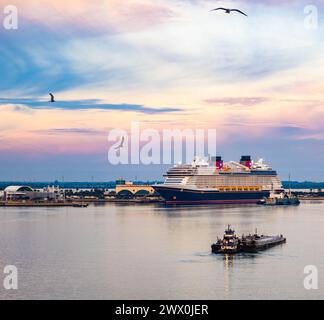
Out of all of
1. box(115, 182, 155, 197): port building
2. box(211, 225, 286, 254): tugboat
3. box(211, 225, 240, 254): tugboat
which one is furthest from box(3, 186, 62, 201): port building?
box(211, 225, 240, 254): tugboat

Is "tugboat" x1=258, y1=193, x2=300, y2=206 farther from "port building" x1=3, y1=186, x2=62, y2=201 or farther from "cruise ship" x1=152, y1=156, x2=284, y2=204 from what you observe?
"port building" x1=3, y1=186, x2=62, y2=201

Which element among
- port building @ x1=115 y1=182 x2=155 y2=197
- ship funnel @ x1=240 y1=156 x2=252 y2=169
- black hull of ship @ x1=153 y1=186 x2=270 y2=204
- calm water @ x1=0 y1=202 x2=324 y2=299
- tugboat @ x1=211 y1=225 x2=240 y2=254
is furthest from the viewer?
port building @ x1=115 y1=182 x2=155 y2=197

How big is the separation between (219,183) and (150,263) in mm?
57877

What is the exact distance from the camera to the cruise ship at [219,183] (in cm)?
8056

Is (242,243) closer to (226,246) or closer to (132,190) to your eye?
(226,246)

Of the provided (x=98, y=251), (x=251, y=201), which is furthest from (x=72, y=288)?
(x=251, y=201)

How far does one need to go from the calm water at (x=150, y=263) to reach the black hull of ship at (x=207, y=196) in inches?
1292

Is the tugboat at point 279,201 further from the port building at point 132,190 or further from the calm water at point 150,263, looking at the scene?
the calm water at point 150,263

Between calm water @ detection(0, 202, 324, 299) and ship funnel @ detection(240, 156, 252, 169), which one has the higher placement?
ship funnel @ detection(240, 156, 252, 169)

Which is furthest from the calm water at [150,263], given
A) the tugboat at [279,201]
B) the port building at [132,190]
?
the port building at [132,190]

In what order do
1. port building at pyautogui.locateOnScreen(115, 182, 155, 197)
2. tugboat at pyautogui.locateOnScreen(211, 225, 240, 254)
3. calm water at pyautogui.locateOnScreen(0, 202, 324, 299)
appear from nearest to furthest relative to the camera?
calm water at pyautogui.locateOnScreen(0, 202, 324, 299) < tugboat at pyautogui.locateOnScreen(211, 225, 240, 254) < port building at pyautogui.locateOnScreen(115, 182, 155, 197)

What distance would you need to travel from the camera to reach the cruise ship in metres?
80.6
